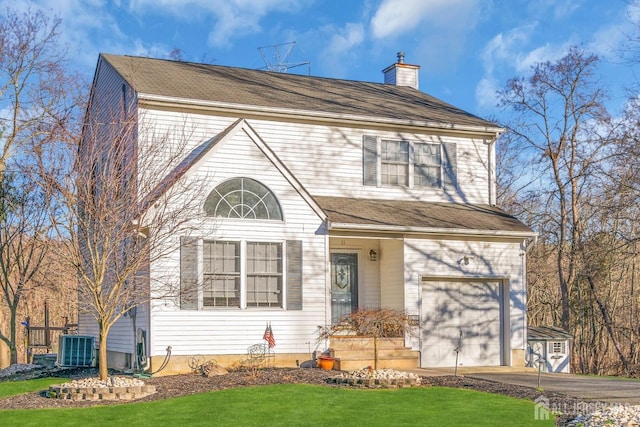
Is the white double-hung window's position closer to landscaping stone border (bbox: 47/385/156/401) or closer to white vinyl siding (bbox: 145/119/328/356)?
white vinyl siding (bbox: 145/119/328/356)

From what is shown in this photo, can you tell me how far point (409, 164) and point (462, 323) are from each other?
174 inches

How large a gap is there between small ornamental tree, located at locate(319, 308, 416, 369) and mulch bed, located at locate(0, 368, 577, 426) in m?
1.59

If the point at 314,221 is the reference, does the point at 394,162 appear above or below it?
above

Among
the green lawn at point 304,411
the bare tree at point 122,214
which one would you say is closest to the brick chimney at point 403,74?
the bare tree at point 122,214

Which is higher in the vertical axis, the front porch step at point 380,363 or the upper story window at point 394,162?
the upper story window at point 394,162

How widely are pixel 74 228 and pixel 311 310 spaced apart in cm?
582

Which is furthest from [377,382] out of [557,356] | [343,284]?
[557,356]

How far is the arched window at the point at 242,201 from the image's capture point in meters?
16.7

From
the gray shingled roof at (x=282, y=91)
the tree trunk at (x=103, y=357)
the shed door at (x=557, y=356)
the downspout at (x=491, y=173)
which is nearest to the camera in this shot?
the tree trunk at (x=103, y=357)

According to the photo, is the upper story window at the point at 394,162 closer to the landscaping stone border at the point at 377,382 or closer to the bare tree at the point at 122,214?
the bare tree at the point at 122,214

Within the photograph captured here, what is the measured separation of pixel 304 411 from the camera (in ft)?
37.7

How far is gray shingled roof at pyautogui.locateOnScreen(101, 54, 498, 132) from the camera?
19.0 meters

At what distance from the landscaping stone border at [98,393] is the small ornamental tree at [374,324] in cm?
519

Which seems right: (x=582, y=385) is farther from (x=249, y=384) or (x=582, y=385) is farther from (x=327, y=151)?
(x=327, y=151)
